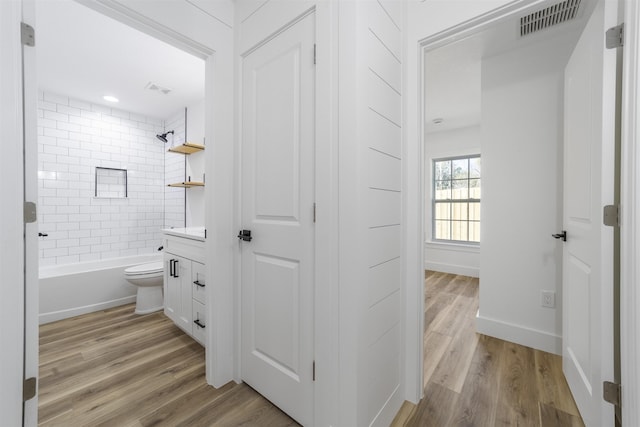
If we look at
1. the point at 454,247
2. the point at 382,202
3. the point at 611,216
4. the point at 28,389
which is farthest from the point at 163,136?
the point at 454,247

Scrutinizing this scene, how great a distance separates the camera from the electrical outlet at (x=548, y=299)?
6.71 ft

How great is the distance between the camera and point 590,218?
4.17 ft

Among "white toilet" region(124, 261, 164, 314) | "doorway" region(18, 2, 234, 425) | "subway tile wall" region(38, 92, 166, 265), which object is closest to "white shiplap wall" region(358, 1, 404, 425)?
"doorway" region(18, 2, 234, 425)

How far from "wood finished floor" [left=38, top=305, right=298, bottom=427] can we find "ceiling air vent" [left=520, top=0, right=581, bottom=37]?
3.04 metres

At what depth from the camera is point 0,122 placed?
93 centimetres

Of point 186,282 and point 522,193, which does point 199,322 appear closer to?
point 186,282

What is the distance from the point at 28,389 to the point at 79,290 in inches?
89.2

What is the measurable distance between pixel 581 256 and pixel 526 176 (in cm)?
98

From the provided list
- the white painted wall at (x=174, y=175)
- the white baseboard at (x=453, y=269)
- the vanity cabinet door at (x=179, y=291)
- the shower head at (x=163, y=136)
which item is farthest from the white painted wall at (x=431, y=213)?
the shower head at (x=163, y=136)

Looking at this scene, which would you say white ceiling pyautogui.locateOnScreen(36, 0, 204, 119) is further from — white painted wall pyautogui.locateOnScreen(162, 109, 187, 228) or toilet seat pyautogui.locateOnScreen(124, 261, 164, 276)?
toilet seat pyautogui.locateOnScreen(124, 261, 164, 276)

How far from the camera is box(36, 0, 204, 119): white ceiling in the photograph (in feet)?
6.55

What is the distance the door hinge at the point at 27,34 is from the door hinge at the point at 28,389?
131 cm

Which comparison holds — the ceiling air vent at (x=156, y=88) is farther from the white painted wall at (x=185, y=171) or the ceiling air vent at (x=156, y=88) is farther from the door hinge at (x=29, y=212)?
the door hinge at (x=29, y=212)

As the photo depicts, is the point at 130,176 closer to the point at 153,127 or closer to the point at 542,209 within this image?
the point at 153,127
